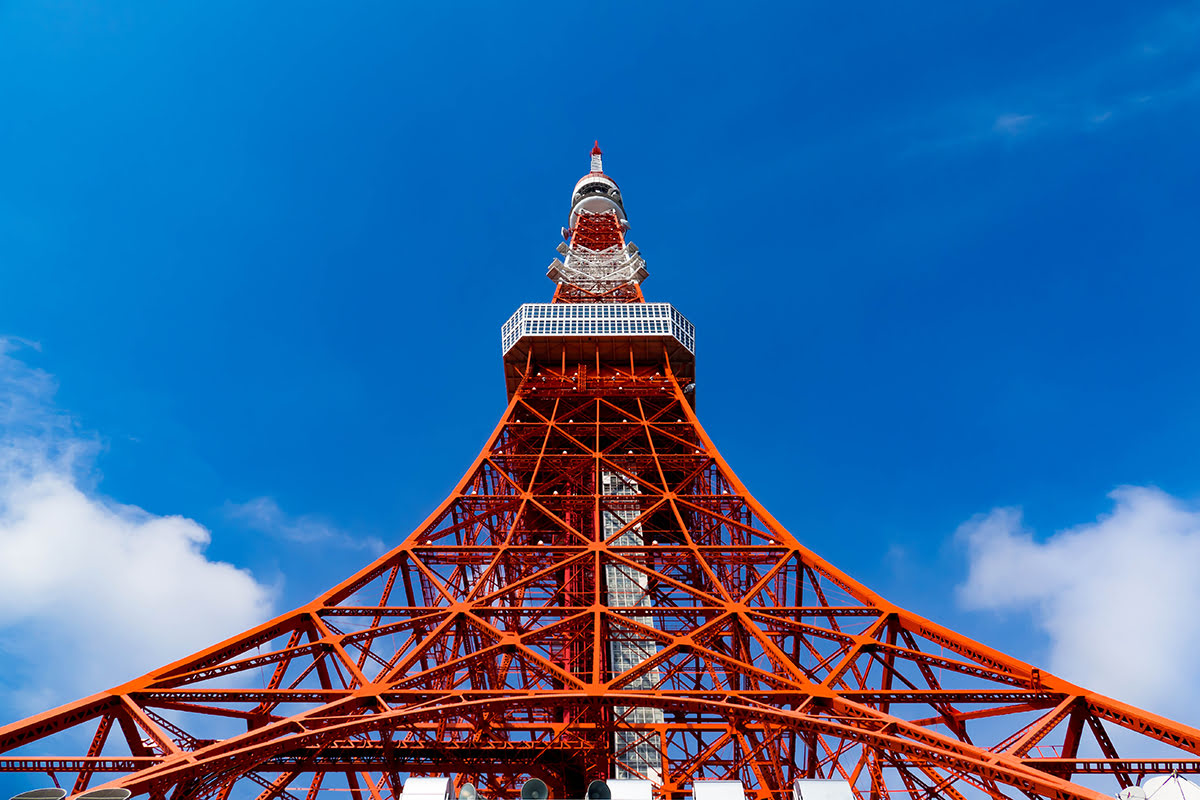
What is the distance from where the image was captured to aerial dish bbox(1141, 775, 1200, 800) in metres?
10.4

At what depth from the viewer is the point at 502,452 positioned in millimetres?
25734

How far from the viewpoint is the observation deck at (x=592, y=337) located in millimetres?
29953

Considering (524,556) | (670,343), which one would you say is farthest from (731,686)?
(670,343)

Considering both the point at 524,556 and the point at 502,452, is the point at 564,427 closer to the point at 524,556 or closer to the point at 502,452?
the point at 502,452

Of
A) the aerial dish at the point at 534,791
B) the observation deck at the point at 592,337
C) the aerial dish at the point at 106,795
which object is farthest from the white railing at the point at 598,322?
the aerial dish at the point at 106,795

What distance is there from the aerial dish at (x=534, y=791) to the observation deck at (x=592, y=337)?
19.6m

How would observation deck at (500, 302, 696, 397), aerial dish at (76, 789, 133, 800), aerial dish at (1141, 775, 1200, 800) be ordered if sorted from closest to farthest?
1. aerial dish at (76, 789, 133, 800)
2. aerial dish at (1141, 775, 1200, 800)
3. observation deck at (500, 302, 696, 397)

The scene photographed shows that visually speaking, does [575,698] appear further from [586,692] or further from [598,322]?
[598,322]

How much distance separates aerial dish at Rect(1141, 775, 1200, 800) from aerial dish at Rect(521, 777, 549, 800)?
8.42 meters

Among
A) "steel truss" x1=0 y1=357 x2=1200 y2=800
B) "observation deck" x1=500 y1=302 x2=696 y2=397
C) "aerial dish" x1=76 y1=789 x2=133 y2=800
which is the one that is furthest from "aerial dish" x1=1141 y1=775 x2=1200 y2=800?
"observation deck" x1=500 y1=302 x2=696 y2=397

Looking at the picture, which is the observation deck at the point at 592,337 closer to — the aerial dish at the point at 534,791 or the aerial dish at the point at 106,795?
the aerial dish at the point at 534,791

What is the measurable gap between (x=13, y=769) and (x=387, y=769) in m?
5.80

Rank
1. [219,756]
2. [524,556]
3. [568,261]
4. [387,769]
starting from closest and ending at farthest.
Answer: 1. [219,756]
2. [387,769]
3. [524,556]
4. [568,261]

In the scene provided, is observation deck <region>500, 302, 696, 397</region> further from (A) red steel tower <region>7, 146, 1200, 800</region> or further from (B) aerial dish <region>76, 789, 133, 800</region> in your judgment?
(B) aerial dish <region>76, 789, 133, 800</region>
